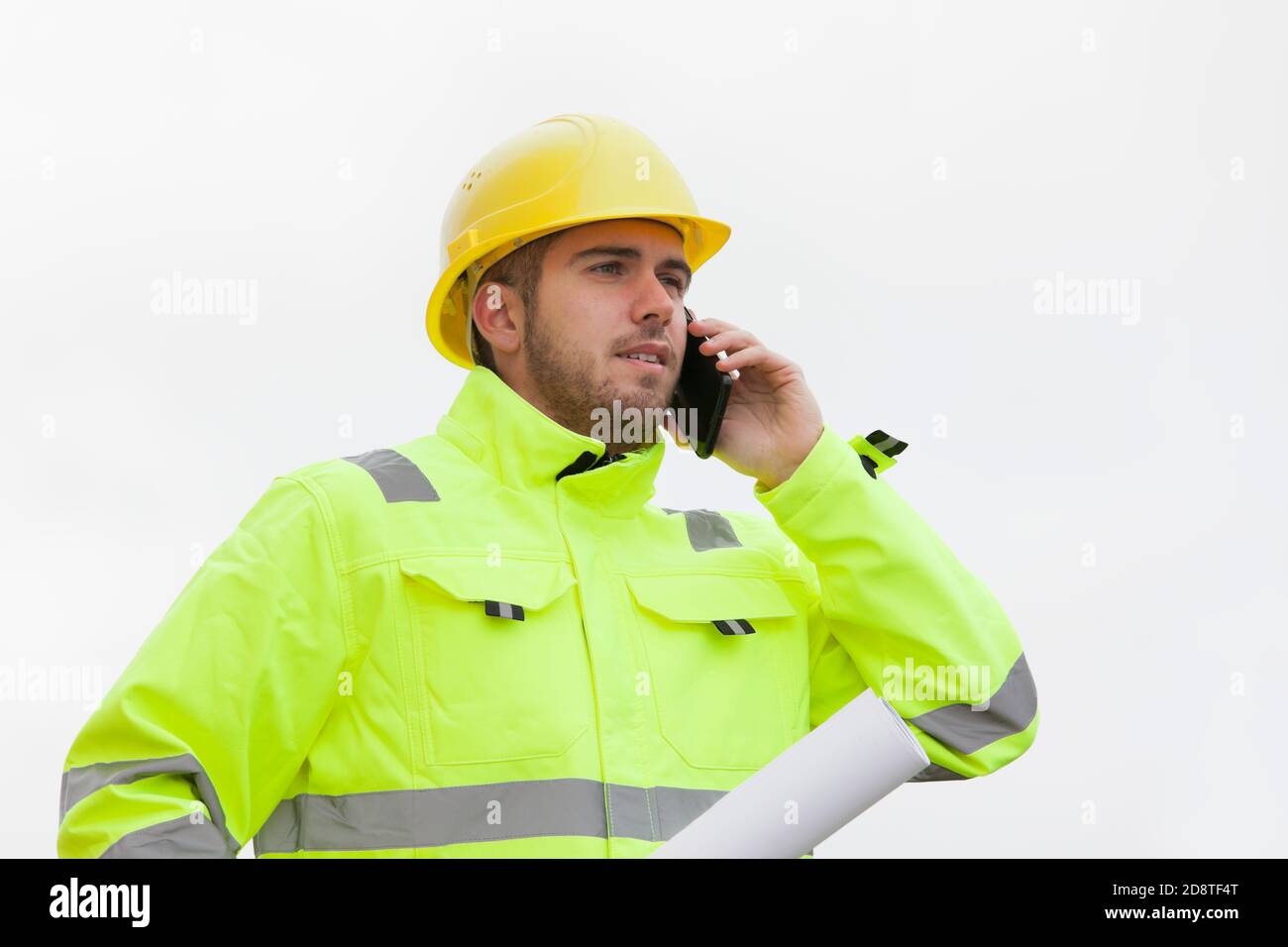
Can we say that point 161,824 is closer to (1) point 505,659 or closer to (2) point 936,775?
(1) point 505,659

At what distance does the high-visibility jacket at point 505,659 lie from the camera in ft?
13.0

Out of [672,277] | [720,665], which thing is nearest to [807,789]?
[720,665]

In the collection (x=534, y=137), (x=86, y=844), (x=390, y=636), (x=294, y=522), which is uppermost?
(x=534, y=137)

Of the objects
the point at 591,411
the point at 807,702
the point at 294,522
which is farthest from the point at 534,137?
the point at 807,702

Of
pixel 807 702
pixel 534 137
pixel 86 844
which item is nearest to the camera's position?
pixel 86 844

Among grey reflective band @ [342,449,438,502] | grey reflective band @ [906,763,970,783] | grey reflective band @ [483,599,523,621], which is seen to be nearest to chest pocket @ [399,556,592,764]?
grey reflective band @ [483,599,523,621]

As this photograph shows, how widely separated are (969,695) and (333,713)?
177 cm

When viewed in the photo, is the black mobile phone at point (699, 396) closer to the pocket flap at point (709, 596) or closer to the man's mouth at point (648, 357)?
the man's mouth at point (648, 357)

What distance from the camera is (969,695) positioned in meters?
4.62

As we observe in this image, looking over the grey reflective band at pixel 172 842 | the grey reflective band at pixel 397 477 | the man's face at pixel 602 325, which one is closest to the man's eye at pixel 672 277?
the man's face at pixel 602 325

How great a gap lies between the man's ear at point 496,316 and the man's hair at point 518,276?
3 cm

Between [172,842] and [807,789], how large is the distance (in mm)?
1441

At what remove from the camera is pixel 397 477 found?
4.47 meters
